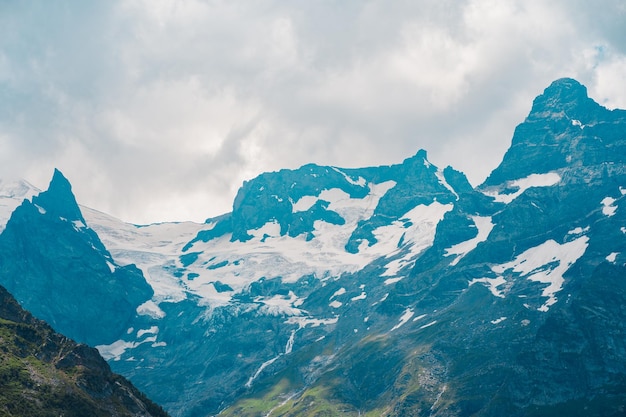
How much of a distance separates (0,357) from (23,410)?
21747 mm

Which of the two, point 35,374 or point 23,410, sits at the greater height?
point 35,374

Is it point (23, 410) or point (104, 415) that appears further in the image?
point (104, 415)

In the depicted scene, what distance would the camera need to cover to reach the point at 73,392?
196 m

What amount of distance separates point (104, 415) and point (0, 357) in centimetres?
3059

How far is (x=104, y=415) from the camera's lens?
19562 cm

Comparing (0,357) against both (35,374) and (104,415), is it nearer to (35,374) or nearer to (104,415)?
(35,374)

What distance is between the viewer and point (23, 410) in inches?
7111

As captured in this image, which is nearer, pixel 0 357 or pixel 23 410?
pixel 23 410

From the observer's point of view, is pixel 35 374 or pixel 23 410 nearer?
pixel 23 410

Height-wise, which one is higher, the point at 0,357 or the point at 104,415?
the point at 0,357

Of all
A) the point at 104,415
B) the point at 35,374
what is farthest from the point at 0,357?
the point at 104,415

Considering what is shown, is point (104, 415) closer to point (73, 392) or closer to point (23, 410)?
point (73, 392)

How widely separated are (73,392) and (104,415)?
9.85 metres

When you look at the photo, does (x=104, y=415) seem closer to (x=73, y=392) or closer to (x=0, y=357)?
(x=73, y=392)
